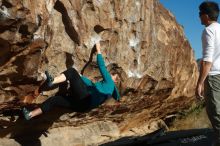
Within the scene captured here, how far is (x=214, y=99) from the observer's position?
4965mm

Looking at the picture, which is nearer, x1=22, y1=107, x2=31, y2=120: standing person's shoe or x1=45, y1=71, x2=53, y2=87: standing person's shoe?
x1=45, y1=71, x2=53, y2=87: standing person's shoe

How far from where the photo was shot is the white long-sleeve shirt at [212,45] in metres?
5.00

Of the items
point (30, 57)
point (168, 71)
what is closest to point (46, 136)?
point (30, 57)

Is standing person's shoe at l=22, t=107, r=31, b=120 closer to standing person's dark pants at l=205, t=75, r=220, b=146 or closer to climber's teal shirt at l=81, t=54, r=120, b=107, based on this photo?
climber's teal shirt at l=81, t=54, r=120, b=107

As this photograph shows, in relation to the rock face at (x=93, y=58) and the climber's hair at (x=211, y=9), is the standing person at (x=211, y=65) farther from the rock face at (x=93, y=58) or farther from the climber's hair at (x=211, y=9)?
the rock face at (x=93, y=58)

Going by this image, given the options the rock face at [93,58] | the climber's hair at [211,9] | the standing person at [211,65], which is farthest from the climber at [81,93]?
the climber's hair at [211,9]

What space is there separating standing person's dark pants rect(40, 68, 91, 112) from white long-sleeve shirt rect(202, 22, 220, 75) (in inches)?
78.7

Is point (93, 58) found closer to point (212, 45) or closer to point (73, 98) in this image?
point (73, 98)

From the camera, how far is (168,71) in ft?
30.4

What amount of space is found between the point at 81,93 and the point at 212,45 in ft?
7.09

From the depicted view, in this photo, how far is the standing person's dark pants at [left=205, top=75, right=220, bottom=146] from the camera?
195 inches

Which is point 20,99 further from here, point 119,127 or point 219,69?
point 119,127

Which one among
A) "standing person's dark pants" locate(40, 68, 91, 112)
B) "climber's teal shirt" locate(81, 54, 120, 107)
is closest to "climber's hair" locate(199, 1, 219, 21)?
"climber's teal shirt" locate(81, 54, 120, 107)

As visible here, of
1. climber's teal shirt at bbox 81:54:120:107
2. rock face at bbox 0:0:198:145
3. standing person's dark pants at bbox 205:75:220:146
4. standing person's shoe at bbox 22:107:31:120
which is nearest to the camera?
standing person's dark pants at bbox 205:75:220:146
